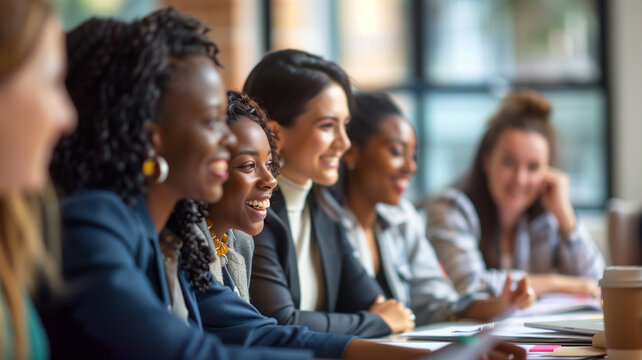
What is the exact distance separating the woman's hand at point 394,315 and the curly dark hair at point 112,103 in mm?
885

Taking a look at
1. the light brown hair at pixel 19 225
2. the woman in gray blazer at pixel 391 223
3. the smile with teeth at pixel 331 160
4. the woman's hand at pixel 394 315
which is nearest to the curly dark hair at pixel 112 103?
the light brown hair at pixel 19 225

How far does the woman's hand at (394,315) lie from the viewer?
1.69 m

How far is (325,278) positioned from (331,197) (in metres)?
0.25

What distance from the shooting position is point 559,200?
2801 millimetres

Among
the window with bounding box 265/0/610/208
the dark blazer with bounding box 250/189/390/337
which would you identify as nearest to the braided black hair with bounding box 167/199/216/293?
the dark blazer with bounding box 250/189/390/337

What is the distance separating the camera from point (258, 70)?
1621 millimetres

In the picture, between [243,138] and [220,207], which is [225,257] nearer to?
[220,207]

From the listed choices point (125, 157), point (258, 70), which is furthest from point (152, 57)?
point (258, 70)

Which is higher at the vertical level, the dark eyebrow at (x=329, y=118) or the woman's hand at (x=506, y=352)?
the dark eyebrow at (x=329, y=118)

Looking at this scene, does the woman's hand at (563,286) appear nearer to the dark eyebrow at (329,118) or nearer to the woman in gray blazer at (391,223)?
the woman in gray blazer at (391,223)

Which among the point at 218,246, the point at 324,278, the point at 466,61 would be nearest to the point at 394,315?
the point at 324,278

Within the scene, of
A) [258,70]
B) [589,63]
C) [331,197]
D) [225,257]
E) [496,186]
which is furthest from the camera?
[589,63]

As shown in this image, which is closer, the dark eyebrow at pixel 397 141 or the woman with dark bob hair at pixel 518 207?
the dark eyebrow at pixel 397 141

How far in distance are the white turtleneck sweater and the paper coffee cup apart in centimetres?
65
